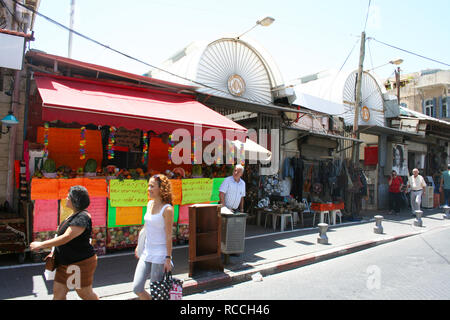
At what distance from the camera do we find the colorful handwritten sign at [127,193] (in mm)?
6320

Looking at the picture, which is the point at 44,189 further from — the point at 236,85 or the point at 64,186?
the point at 236,85

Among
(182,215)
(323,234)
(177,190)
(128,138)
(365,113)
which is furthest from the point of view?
(365,113)

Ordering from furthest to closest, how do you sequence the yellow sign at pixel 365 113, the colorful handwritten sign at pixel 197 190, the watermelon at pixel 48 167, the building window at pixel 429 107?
the building window at pixel 429 107, the yellow sign at pixel 365 113, the colorful handwritten sign at pixel 197 190, the watermelon at pixel 48 167

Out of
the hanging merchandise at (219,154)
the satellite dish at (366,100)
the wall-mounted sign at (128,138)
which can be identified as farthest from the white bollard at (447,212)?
the wall-mounted sign at (128,138)

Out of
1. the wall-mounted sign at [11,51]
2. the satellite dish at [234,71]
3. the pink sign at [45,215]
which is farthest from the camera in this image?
the satellite dish at [234,71]

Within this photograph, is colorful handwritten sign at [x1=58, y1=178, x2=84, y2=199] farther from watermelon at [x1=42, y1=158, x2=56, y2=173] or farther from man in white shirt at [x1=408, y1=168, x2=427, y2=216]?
man in white shirt at [x1=408, y1=168, x2=427, y2=216]

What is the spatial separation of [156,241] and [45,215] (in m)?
3.25

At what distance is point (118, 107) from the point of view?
6230 mm

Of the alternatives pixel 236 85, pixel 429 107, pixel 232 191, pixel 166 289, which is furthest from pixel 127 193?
pixel 429 107

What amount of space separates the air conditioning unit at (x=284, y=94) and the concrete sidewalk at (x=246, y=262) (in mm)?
4335

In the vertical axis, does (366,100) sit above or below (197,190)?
above

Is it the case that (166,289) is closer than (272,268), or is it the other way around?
(166,289)

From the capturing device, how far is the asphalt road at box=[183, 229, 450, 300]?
466 cm

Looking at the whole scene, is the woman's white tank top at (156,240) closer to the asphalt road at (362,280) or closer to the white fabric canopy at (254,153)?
the asphalt road at (362,280)
